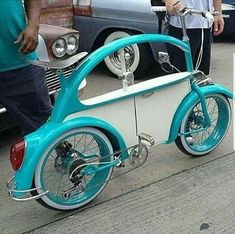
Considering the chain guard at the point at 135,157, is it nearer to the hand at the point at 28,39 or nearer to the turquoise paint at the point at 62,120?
the turquoise paint at the point at 62,120

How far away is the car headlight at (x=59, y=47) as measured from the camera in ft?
7.73

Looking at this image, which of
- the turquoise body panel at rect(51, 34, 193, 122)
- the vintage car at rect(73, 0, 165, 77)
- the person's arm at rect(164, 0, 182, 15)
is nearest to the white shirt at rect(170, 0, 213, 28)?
the person's arm at rect(164, 0, 182, 15)

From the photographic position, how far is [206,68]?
3.46 meters

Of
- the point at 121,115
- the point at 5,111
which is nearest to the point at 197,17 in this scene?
the point at 121,115

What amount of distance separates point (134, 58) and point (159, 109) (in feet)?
7.75

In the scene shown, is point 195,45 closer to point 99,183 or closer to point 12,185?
point 99,183

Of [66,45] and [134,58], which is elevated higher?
[66,45]

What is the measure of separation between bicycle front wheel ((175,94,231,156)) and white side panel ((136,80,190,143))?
136 millimetres

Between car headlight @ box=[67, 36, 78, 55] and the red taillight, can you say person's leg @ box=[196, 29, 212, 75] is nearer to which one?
car headlight @ box=[67, 36, 78, 55]

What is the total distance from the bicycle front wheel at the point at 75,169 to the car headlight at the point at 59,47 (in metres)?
0.44

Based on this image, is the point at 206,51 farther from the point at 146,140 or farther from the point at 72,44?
the point at 72,44

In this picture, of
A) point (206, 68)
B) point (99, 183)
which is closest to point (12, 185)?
point (99, 183)

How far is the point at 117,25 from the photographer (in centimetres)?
502

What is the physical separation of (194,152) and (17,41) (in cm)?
158
